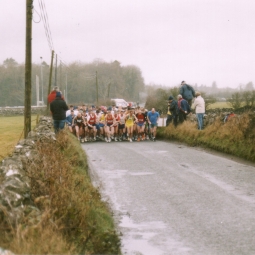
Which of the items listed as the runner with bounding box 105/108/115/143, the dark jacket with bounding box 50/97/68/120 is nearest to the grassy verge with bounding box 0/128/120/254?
the dark jacket with bounding box 50/97/68/120

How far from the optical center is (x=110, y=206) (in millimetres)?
9398

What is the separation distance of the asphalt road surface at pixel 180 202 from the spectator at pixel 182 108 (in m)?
7.01

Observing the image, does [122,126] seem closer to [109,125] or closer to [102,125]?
[109,125]

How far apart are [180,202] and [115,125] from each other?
1479 cm

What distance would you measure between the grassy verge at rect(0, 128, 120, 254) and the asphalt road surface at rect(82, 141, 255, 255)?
852mm

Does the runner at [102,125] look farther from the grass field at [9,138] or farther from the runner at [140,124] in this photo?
the grass field at [9,138]

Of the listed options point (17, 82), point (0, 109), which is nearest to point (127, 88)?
point (17, 82)

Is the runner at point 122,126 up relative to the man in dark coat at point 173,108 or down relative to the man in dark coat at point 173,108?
down

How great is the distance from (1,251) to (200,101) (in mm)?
17225

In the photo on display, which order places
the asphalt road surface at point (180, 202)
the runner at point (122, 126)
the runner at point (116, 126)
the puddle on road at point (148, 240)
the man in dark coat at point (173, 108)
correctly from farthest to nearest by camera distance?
1. the runner at point (122, 126)
2. the runner at point (116, 126)
3. the man in dark coat at point (173, 108)
4. the asphalt road surface at point (180, 202)
5. the puddle on road at point (148, 240)

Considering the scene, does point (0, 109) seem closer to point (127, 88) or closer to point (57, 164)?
point (127, 88)

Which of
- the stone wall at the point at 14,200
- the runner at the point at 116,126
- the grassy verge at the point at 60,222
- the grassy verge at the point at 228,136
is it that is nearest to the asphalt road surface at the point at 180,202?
the grassy verge at the point at 228,136

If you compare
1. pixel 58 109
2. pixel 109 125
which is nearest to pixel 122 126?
pixel 109 125

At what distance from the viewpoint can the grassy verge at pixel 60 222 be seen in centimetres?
458
